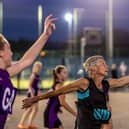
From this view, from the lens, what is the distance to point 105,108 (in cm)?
639

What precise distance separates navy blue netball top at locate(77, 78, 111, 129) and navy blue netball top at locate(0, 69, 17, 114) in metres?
1.72

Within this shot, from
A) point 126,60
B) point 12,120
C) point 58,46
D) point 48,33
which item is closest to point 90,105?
point 48,33

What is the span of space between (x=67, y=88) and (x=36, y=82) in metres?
7.49

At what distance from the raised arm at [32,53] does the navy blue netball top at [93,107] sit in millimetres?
1215

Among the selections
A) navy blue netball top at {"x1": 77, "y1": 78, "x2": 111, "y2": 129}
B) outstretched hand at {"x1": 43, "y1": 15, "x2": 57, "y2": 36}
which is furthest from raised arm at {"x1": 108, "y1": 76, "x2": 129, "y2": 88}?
outstretched hand at {"x1": 43, "y1": 15, "x2": 57, "y2": 36}

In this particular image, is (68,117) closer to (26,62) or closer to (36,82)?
(36,82)

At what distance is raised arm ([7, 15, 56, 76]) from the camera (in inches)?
198

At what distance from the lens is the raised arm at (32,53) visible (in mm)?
5027

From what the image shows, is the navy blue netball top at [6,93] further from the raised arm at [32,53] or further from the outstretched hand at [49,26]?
the outstretched hand at [49,26]

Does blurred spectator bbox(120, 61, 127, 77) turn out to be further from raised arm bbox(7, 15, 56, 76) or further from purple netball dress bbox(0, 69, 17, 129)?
purple netball dress bbox(0, 69, 17, 129)

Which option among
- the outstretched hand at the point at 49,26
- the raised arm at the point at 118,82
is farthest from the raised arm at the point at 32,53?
the raised arm at the point at 118,82

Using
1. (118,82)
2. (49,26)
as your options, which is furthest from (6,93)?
(118,82)

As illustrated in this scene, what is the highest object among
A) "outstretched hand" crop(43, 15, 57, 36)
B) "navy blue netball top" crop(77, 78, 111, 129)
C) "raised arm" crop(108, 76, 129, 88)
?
"outstretched hand" crop(43, 15, 57, 36)

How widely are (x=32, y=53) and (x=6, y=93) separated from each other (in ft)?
2.20
